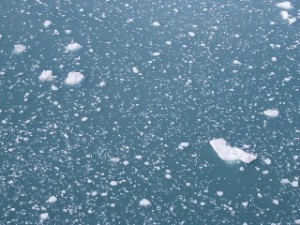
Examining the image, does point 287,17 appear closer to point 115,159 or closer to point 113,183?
point 115,159

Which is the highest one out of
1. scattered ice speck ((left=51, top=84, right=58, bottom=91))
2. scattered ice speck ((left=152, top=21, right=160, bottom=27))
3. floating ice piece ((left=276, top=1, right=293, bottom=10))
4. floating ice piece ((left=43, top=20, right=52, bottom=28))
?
floating ice piece ((left=276, top=1, right=293, bottom=10))

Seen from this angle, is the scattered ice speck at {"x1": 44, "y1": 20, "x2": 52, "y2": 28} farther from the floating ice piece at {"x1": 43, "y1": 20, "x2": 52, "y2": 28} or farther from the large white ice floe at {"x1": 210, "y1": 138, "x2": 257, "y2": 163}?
the large white ice floe at {"x1": 210, "y1": 138, "x2": 257, "y2": 163}

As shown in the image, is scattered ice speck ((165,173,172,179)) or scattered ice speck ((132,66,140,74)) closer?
scattered ice speck ((165,173,172,179))

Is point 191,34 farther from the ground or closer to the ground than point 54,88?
farther from the ground

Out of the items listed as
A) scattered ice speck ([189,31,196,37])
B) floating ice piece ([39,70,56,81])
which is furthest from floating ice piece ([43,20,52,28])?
scattered ice speck ([189,31,196,37])

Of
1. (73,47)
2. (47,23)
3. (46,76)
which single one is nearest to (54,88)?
(46,76)
